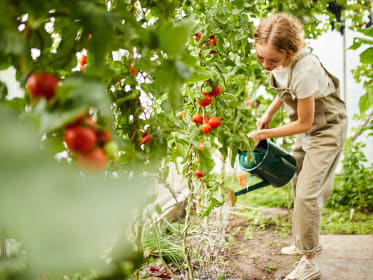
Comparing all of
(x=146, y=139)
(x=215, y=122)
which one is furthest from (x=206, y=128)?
(x=146, y=139)

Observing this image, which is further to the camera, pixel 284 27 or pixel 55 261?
pixel 284 27

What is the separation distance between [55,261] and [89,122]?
18cm

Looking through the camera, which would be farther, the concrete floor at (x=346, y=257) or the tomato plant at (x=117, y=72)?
the concrete floor at (x=346, y=257)

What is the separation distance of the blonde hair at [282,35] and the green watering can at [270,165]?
445mm

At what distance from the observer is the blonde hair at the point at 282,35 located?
1.46m

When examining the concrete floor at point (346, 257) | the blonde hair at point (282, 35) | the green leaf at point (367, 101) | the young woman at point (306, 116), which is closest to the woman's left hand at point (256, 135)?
the young woman at point (306, 116)

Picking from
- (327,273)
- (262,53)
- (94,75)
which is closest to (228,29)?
(262,53)

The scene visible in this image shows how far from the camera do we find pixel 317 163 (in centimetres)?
164

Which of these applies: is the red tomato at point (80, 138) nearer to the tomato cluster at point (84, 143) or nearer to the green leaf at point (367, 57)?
the tomato cluster at point (84, 143)

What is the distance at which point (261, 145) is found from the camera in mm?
1639

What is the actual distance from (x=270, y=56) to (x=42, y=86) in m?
1.27

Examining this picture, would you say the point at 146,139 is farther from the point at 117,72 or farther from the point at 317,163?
the point at 317,163

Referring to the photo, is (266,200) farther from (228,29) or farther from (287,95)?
(228,29)

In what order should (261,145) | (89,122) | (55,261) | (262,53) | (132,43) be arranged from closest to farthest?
(55,261) < (89,122) < (132,43) < (262,53) < (261,145)
